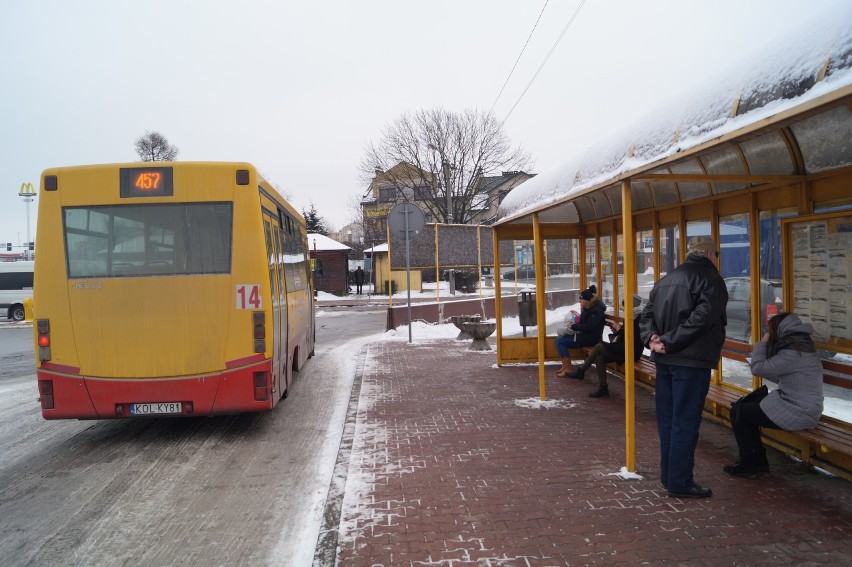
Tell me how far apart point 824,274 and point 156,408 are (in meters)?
6.47

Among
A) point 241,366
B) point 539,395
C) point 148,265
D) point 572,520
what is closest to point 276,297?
point 241,366

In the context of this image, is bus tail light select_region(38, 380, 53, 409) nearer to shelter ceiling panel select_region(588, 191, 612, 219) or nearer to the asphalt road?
the asphalt road

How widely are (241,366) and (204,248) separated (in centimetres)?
130

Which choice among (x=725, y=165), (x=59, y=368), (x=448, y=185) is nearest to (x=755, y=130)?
(x=725, y=165)

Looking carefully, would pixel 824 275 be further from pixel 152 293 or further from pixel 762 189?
pixel 152 293

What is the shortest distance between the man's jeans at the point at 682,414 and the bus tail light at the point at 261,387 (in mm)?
3939

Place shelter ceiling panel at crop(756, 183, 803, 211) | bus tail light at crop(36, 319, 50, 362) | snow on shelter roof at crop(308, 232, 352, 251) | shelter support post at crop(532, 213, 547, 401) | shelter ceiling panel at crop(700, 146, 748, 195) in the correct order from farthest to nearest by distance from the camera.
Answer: snow on shelter roof at crop(308, 232, 352, 251), shelter support post at crop(532, 213, 547, 401), bus tail light at crop(36, 319, 50, 362), shelter ceiling panel at crop(700, 146, 748, 195), shelter ceiling panel at crop(756, 183, 803, 211)

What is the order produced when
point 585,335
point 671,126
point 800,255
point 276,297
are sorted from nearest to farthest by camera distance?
point 671,126 < point 800,255 < point 276,297 < point 585,335

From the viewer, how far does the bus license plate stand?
618 centimetres

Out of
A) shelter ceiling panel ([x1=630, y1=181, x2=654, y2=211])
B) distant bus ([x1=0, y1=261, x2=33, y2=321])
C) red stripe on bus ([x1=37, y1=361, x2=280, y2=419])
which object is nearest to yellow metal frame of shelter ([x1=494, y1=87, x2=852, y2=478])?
shelter ceiling panel ([x1=630, y1=181, x2=654, y2=211])

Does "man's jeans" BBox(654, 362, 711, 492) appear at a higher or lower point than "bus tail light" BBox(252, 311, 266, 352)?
lower

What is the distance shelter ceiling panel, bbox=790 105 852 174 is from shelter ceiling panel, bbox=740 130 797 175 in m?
0.16

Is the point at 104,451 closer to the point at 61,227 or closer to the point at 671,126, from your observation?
the point at 61,227

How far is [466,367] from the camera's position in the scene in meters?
10.4
